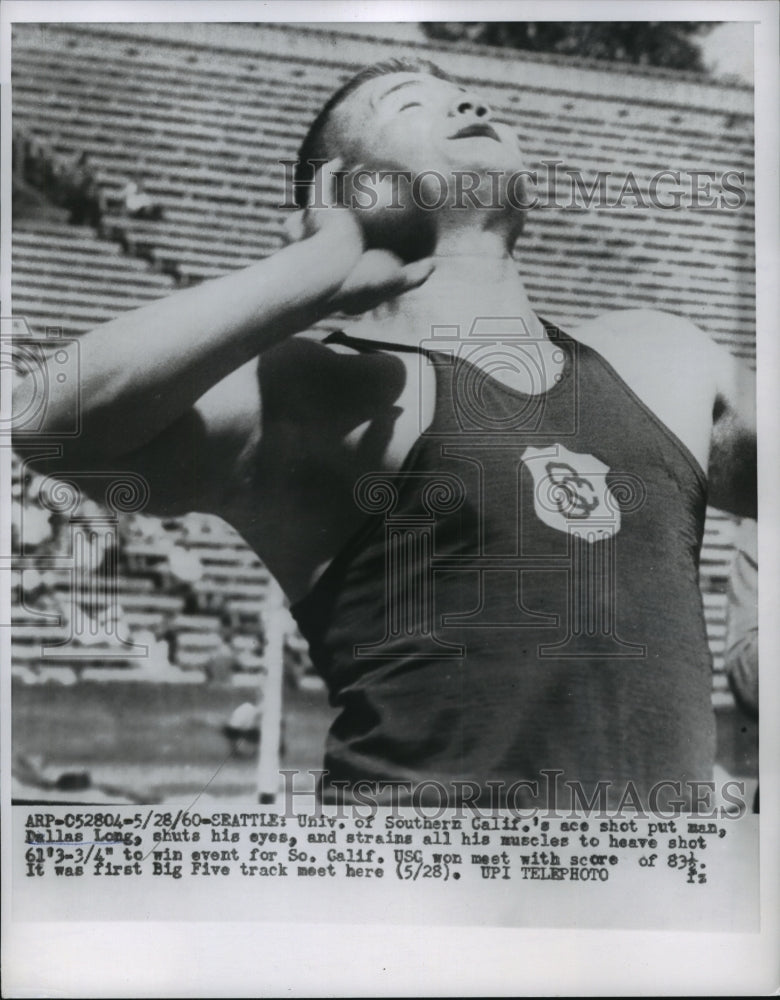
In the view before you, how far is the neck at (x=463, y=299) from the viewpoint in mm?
2430

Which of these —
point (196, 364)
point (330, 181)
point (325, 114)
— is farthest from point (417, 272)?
point (196, 364)

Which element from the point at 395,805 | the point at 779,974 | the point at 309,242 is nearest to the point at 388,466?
the point at 309,242

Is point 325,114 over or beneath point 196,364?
over

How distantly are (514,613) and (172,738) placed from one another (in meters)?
0.94

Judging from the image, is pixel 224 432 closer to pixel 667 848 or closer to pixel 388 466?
pixel 388 466

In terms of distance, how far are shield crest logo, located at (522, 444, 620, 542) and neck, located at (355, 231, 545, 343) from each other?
13.3 inches

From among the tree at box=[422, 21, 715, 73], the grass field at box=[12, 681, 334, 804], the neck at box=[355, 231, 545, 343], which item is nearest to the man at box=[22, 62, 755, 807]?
the neck at box=[355, 231, 545, 343]

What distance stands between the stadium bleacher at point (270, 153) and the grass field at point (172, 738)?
0.32 meters

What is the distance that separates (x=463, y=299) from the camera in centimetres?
244

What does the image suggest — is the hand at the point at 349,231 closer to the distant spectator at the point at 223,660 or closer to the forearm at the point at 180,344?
the forearm at the point at 180,344

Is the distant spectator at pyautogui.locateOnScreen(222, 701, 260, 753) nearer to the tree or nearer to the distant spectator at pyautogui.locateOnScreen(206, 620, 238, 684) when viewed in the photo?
the distant spectator at pyautogui.locateOnScreen(206, 620, 238, 684)

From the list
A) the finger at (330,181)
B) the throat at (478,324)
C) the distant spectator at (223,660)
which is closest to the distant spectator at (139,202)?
the finger at (330,181)

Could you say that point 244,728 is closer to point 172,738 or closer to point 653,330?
point 172,738

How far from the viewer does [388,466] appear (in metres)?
2.40
